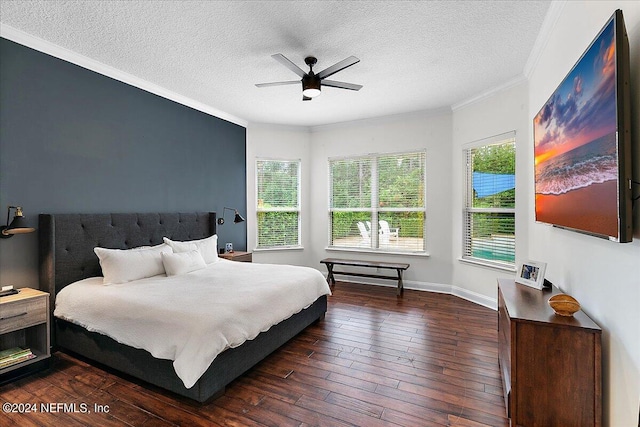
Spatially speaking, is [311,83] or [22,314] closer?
[22,314]

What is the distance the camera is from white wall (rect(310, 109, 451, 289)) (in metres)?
5.00

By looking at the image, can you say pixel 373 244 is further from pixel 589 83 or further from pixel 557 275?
pixel 589 83

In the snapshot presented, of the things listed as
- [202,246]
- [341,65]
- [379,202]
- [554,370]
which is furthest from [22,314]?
[379,202]

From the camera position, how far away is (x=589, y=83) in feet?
5.36

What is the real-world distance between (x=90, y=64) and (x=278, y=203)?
134 inches

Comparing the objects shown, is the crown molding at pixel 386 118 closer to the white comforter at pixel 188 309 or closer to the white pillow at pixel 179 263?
the white comforter at pixel 188 309

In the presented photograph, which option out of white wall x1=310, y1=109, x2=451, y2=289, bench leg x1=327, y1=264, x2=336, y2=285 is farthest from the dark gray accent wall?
white wall x1=310, y1=109, x2=451, y2=289

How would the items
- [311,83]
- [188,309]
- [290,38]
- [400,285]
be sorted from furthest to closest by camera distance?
[400,285] < [311,83] < [290,38] < [188,309]

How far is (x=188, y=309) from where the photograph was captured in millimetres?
2291

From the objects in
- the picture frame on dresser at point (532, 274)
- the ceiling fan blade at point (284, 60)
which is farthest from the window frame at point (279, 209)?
the picture frame on dresser at point (532, 274)

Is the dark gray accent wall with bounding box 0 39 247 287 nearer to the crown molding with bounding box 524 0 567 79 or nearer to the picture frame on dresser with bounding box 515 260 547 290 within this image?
the picture frame on dresser with bounding box 515 260 547 290

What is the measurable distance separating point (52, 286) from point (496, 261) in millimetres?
5037

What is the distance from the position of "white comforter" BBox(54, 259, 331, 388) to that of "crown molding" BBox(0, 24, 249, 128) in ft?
7.28

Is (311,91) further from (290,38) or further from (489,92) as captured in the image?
(489,92)
